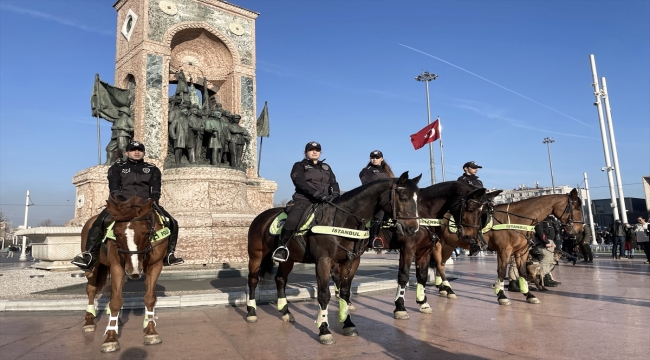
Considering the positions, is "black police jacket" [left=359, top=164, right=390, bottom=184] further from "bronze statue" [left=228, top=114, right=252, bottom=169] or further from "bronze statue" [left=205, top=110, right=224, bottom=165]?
"bronze statue" [left=228, top=114, right=252, bottom=169]

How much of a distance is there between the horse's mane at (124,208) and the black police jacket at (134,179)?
936 millimetres

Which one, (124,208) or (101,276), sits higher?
(124,208)

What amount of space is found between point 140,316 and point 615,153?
26879 millimetres

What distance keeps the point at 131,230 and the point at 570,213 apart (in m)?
8.70

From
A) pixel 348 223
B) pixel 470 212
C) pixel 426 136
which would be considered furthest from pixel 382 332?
pixel 426 136

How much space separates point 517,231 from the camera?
28.7 ft

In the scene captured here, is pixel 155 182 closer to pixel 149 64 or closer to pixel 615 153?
pixel 149 64

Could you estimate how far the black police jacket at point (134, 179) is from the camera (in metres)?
6.23

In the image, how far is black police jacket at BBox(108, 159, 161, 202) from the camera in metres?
6.23

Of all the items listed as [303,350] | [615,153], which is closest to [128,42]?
[303,350]

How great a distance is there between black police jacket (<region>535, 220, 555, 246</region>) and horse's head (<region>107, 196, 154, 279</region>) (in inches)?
355

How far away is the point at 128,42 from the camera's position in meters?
18.7

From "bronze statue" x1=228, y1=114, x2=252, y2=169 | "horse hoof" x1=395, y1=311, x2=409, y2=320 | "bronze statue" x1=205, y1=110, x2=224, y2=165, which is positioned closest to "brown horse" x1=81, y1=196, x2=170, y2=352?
"horse hoof" x1=395, y1=311, x2=409, y2=320

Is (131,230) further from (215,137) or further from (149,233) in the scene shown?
(215,137)
